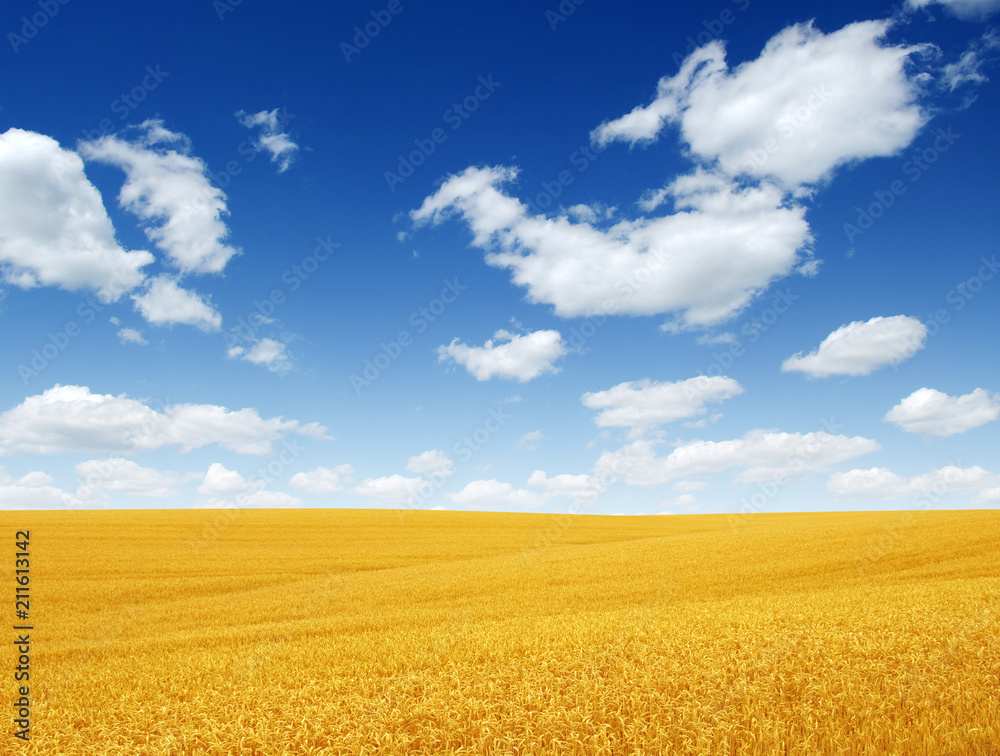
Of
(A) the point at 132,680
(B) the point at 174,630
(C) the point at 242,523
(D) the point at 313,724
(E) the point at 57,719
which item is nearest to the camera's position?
(D) the point at 313,724

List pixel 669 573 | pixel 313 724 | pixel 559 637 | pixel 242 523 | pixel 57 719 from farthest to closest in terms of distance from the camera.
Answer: pixel 242 523
pixel 669 573
pixel 559 637
pixel 57 719
pixel 313 724

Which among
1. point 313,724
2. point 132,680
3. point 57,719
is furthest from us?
point 132,680

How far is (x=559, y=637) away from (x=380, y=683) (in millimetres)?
2880

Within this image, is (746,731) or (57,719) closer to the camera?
(746,731)

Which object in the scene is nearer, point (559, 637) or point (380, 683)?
point (380, 683)

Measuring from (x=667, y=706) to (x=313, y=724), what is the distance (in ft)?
11.5

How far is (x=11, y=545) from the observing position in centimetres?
3316

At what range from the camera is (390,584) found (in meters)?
21.6

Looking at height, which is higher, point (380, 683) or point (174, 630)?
point (380, 683)

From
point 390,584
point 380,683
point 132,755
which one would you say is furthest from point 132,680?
point 390,584

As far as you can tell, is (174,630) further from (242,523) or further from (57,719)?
(242,523)

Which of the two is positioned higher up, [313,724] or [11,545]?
[313,724]

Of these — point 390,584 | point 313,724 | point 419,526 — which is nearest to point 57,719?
point 313,724

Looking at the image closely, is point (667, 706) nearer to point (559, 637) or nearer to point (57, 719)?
point (559, 637)
